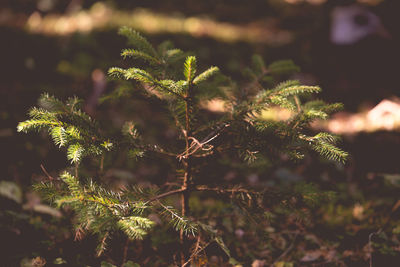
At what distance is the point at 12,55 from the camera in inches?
180

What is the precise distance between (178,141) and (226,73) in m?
3.04

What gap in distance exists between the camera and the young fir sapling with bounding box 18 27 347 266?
1.48m

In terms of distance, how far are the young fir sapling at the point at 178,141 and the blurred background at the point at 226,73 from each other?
0.47 meters

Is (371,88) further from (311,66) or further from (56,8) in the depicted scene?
(56,8)

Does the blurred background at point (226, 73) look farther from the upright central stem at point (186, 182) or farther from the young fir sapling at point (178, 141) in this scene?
the upright central stem at point (186, 182)

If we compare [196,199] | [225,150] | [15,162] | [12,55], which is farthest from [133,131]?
[12,55]

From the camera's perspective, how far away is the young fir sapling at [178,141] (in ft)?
4.85

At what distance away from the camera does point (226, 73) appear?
4.91m

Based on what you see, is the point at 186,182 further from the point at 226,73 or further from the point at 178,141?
the point at 226,73

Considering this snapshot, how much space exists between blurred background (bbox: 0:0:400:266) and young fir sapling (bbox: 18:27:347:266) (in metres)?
0.47

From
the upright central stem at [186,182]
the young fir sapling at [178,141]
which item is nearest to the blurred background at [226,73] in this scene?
the young fir sapling at [178,141]

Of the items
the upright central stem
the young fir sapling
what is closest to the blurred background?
the young fir sapling

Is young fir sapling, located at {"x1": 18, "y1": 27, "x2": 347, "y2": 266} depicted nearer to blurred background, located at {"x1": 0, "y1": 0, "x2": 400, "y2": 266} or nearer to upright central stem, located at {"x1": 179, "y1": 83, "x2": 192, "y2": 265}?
upright central stem, located at {"x1": 179, "y1": 83, "x2": 192, "y2": 265}

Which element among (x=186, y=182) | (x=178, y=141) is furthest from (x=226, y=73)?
(x=186, y=182)
